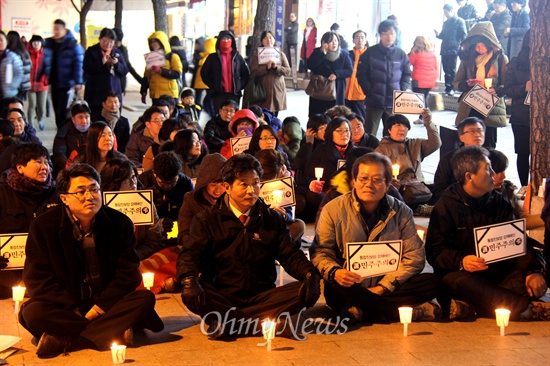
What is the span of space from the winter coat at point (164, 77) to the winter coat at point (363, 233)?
10.9 m

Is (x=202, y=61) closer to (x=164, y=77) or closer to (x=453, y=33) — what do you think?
(x=164, y=77)

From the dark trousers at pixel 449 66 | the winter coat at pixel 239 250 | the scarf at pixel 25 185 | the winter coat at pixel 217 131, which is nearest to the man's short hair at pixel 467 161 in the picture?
the winter coat at pixel 239 250

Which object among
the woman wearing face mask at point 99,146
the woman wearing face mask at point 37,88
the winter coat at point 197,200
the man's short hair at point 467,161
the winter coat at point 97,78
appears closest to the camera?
the man's short hair at point 467,161

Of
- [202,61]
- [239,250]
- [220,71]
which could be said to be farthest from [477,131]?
[202,61]

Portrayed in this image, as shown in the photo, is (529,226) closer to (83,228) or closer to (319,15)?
(83,228)

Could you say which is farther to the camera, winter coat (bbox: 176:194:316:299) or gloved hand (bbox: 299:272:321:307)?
winter coat (bbox: 176:194:316:299)

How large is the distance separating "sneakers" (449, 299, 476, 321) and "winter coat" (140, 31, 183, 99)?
11179 mm

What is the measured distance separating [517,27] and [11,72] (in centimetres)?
925

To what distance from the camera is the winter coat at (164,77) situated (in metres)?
17.7

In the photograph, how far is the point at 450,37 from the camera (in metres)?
21.7

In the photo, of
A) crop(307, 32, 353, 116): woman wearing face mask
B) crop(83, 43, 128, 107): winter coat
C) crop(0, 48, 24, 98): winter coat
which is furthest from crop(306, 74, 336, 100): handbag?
crop(0, 48, 24, 98): winter coat

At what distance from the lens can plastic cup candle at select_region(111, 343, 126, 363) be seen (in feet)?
19.9

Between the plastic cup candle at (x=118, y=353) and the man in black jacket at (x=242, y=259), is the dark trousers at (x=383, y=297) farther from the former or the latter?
the plastic cup candle at (x=118, y=353)

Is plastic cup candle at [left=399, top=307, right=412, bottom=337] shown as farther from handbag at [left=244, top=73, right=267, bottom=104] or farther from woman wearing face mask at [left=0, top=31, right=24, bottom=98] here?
woman wearing face mask at [left=0, top=31, right=24, bottom=98]
